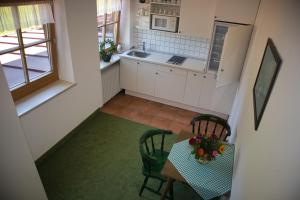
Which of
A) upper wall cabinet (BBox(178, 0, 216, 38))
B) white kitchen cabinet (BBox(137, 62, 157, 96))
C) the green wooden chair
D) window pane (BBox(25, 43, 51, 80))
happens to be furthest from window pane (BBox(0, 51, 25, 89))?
upper wall cabinet (BBox(178, 0, 216, 38))

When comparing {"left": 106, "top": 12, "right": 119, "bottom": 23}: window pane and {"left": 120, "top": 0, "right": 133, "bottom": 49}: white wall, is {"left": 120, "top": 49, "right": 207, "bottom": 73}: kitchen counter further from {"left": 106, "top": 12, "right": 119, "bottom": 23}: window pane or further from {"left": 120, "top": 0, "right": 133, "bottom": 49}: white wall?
{"left": 106, "top": 12, "right": 119, "bottom": 23}: window pane

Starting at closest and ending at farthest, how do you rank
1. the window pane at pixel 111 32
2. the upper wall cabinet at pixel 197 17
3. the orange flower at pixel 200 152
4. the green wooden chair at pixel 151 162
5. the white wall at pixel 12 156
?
the white wall at pixel 12 156 < the orange flower at pixel 200 152 < the green wooden chair at pixel 151 162 < the upper wall cabinet at pixel 197 17 < the window pane at pixel 111 32

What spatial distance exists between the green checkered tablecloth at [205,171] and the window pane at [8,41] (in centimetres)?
211

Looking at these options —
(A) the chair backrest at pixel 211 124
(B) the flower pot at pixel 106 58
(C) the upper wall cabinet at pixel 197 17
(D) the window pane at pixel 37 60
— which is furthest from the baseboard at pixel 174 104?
(D) the window pane at pixel 37 60

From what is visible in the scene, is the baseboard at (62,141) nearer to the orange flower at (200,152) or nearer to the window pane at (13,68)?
the window pane at (13,68)

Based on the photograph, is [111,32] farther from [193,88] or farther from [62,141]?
[62,141]

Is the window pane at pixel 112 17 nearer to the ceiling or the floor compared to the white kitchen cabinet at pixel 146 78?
nearer to the ceiling

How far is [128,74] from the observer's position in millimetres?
4359

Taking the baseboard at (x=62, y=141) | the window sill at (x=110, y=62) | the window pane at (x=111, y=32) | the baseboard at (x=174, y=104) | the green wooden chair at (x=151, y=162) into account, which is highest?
the window pane at (x=111, y=32)

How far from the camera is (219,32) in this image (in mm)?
3398

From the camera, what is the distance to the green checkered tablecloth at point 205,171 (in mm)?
1895

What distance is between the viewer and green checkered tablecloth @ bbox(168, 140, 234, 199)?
6.22 feet

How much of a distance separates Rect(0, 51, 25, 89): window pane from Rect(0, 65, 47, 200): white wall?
1.27m

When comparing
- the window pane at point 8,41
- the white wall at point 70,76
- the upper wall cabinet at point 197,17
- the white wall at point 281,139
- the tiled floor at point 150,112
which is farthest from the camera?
the tiled floor at point 150,112
